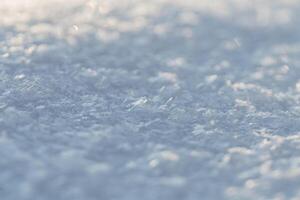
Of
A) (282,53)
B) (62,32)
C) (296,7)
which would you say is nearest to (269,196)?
(282,53)

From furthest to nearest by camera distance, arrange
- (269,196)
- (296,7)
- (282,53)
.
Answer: (296,7), (282,53), (269,196)

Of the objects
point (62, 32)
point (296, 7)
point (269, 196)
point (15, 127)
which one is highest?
point (296, 7)

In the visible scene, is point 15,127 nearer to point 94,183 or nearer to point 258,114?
point 94,183

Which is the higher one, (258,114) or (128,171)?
(258,114)

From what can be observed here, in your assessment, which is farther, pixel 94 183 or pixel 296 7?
pixel 296 7

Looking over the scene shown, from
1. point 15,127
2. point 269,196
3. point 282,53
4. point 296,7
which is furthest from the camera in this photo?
point 296,7

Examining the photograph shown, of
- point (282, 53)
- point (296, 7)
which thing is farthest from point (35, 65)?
point (296, 7)

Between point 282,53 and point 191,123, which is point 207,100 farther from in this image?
point 282,53
